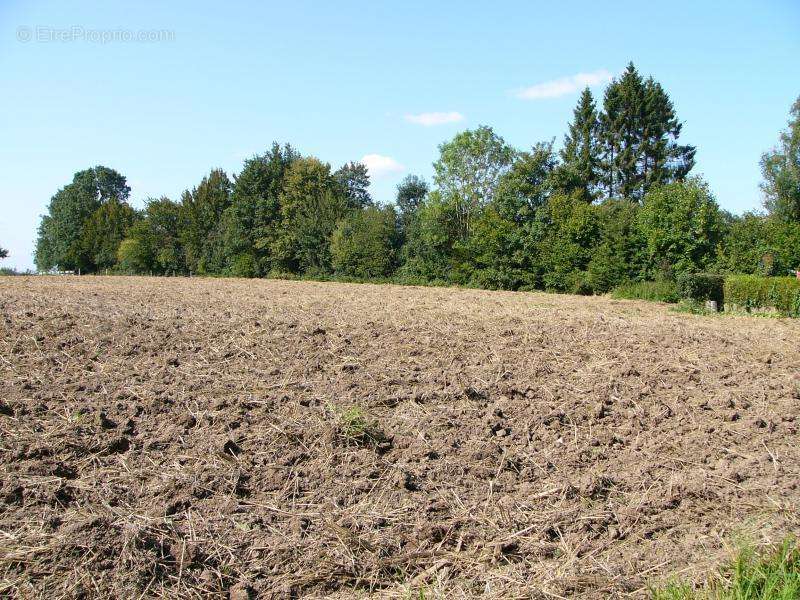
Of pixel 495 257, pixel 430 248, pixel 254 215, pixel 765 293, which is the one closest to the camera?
pixel 765 293

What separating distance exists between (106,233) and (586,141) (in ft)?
120

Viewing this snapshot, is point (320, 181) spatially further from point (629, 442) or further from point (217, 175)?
point (629, 442)

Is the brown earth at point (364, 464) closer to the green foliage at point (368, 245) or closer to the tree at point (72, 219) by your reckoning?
the green foliage at point (368, 245)

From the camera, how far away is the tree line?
73.1 ft

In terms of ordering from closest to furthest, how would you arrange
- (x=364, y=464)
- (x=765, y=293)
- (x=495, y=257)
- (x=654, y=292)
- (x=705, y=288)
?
(x=364, y=464) → (x=765, y=293) → (x=705, y=288) → (x=654, y=292) → (x=495, y=257)

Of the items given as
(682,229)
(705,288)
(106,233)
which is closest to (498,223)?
(682,229)

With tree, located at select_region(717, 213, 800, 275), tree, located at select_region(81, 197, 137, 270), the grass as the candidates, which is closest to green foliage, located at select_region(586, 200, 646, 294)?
tree, located at select_region(717, 213, 800, 275)

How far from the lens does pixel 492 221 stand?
91.9 ft

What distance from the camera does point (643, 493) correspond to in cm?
412

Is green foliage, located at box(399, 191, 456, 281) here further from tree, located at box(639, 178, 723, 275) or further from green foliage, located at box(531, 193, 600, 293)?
tree, located at box(639, 178, 723, 275)

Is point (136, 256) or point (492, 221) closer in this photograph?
point (492, 221)

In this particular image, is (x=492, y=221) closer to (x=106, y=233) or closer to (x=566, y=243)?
(x=566, y=243)

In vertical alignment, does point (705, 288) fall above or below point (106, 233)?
below

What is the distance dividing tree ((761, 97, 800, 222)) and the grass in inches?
1296
